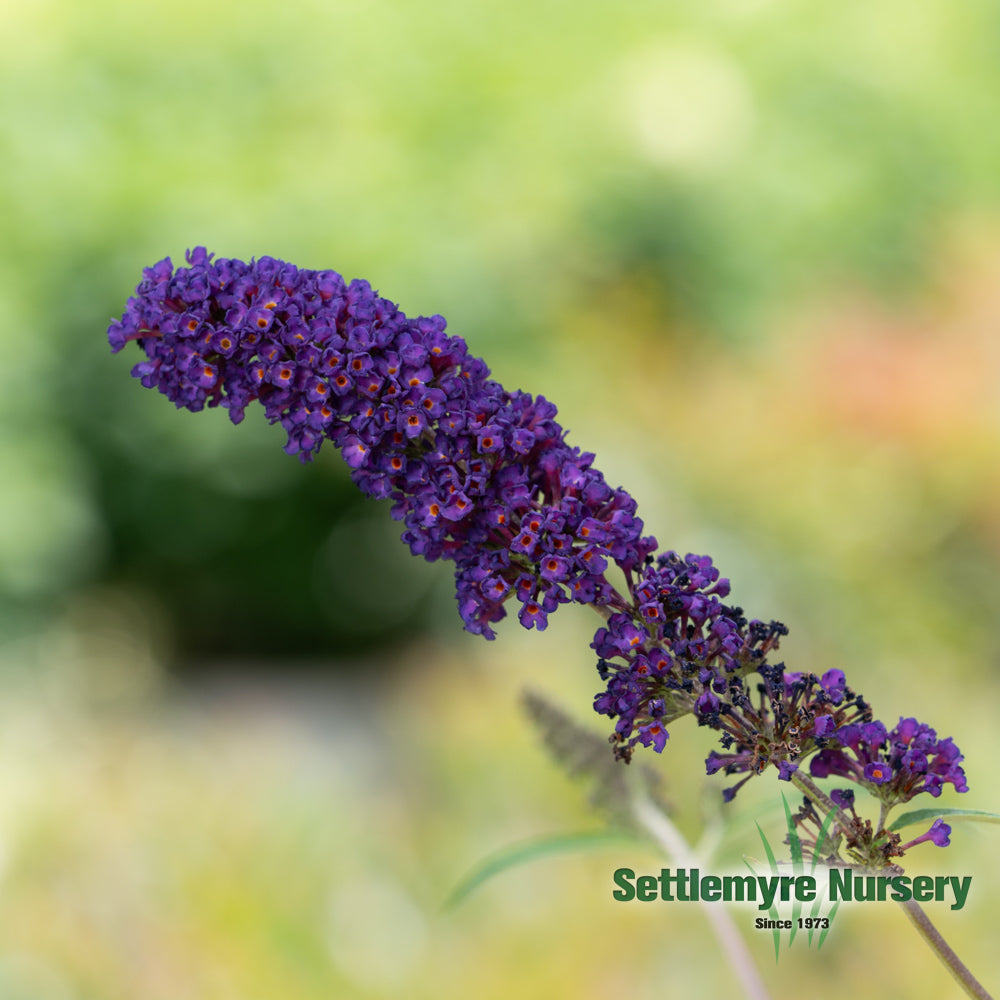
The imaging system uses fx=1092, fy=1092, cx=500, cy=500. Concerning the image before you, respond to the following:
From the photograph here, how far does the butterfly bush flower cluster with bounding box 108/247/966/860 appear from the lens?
1.16m

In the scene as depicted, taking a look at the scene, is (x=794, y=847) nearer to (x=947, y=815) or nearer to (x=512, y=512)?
(x=947, y=815)

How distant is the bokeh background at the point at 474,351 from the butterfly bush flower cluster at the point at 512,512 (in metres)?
3.02

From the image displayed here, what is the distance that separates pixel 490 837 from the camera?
13.7 feet

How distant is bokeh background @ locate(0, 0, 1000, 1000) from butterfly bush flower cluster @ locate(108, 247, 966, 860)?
302 cm

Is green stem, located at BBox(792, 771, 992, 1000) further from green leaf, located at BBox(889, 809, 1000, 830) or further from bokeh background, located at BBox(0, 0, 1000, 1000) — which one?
bokeh background, located at BBox(0, 0, 1000, 1000)

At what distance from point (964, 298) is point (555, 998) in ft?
17.4

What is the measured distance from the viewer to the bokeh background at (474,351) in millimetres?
4902

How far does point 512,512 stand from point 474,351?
194 inches

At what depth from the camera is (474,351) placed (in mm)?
6066

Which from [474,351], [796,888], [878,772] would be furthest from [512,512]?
[474,351]

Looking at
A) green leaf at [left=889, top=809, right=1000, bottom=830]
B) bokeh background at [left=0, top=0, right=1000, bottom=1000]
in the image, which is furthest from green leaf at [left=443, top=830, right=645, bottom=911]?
bokeh background at [left=0, top=0, right=1000, bottom=1000]

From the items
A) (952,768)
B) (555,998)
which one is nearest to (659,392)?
(555,998)

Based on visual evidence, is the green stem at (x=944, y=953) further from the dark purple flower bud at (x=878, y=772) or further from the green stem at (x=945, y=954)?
the dark purple flower bud at (x=878, y=772)

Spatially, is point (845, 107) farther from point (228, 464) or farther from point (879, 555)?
point (228, 464)
